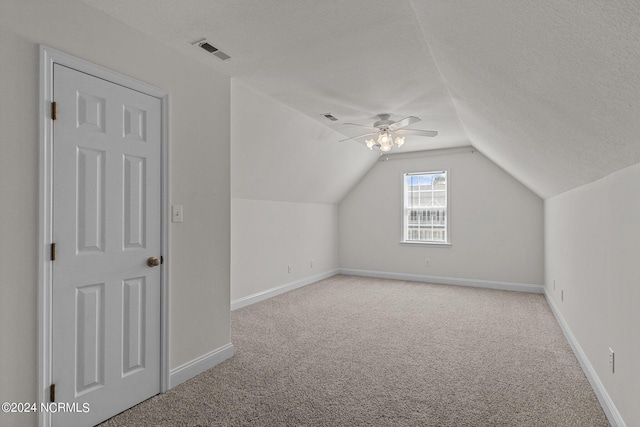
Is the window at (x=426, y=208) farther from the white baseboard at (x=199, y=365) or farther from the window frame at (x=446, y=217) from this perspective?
the white baseboard at (x=199, y=365)

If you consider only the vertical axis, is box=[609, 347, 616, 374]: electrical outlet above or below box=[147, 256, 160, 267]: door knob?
below

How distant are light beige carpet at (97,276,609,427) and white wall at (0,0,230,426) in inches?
20.0

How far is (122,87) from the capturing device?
85.6 inches

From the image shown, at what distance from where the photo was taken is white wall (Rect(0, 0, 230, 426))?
1.69 m

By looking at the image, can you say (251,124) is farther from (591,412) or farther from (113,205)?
(591,412)

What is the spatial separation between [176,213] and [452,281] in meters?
5.04

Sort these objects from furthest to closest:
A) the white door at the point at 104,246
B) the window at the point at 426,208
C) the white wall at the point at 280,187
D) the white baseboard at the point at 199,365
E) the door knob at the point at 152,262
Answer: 1. the window at the point at 426,208
2. the white wall at the point at 280,187
3. the white baseboard at the point at 199,365
4. the door knob at the point at 152,262
5. the white door at the point at 104,246

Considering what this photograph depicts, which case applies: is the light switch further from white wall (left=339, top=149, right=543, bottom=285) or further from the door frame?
white wall (left=339, top=149, right=543, bottom=285)

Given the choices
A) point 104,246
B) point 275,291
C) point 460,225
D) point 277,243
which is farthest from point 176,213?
point 460,225

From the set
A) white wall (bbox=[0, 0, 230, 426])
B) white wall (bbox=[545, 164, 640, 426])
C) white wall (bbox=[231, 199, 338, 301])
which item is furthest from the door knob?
white wall (bbox=[545, 164, 640, 426])

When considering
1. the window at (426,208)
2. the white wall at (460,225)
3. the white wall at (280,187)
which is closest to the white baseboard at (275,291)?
the white wall at (280,187)

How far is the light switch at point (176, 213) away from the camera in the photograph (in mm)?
2485

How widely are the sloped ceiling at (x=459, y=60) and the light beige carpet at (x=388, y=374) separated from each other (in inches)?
61.4

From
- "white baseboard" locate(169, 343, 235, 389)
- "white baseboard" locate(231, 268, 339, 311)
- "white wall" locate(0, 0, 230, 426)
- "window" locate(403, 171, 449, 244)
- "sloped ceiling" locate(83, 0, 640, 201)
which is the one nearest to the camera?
"sloped ceiling" locate(83, 0, 640, 201)
